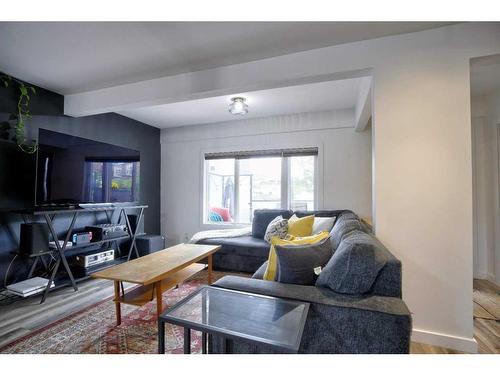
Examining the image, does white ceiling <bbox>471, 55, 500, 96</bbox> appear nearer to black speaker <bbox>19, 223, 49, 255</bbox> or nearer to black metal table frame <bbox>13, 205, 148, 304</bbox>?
black metal table frame <bbox>13, 205, 148, 304</bbox>

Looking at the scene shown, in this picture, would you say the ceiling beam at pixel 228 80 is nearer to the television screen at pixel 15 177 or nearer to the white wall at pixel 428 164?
the white wall at pixel 428 164

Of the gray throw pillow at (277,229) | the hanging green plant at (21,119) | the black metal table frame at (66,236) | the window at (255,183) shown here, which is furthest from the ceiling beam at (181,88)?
the window at (255,183)

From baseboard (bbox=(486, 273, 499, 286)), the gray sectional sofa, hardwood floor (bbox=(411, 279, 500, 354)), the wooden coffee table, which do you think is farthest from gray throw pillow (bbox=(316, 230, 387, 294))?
baseboard (bbox=(486, 273, 499, 286))

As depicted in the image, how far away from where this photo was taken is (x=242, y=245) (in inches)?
124

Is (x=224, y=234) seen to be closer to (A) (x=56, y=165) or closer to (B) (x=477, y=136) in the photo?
(A) (x=56, y=165)

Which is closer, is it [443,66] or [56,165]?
[443,66]

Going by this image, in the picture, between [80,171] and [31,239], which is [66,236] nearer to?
[31,239]

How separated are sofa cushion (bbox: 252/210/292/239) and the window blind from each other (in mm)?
1012

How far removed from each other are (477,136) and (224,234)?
367 cm

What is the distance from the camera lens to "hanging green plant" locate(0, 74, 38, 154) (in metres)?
2.45

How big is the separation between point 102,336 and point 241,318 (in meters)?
1.37
